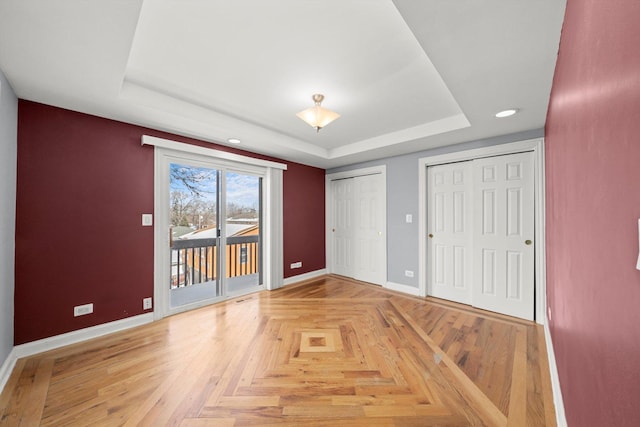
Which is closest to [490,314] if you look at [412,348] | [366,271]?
[412,348]

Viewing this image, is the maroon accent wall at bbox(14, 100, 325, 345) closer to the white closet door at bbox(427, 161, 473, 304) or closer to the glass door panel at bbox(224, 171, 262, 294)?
the glass door panel at bbox(224, 171, 262, 294)

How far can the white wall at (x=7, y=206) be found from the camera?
190 cm

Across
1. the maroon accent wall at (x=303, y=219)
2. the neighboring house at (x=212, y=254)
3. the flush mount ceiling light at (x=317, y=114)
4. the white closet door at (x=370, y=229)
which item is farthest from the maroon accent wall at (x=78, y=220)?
the white closet door at (x=370, y=229)

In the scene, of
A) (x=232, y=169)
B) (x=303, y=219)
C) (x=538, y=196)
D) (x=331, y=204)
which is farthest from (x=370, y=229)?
(x=232, y=169)

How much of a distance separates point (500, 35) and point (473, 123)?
4.88 feet

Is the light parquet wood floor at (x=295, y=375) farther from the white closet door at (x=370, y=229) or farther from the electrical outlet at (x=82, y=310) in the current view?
the white closet door at (x=370, y=229)

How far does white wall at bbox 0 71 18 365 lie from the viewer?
6.24 ft

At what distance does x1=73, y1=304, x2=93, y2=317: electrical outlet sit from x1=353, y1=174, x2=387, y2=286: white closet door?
3874 millimetres

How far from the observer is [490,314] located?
126 inches

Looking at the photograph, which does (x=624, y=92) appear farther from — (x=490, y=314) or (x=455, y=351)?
(x=490, y=314)

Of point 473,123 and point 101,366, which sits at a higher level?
point 473,123

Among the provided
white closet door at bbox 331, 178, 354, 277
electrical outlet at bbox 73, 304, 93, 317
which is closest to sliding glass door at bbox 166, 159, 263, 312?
electrical outlet at bbox 73, 304, 93, 317

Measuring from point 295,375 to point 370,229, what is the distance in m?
3.16

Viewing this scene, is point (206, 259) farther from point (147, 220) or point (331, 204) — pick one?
point (331, 204)
